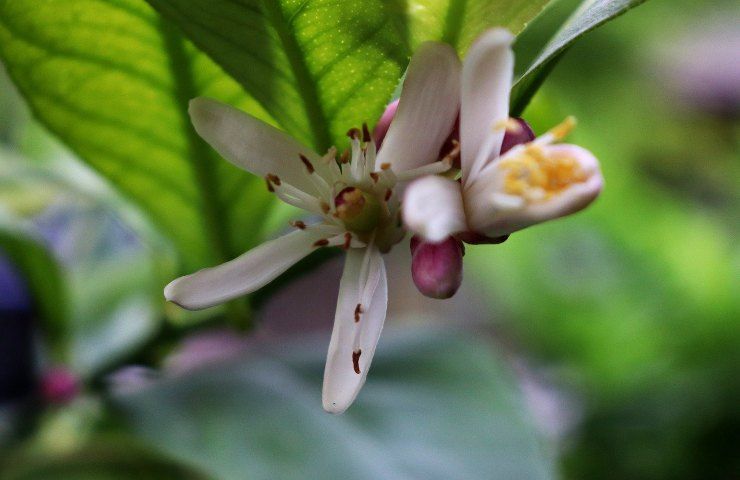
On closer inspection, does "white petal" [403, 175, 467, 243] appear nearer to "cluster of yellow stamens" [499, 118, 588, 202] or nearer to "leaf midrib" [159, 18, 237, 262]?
"cluster of yellow stamens" [499, 118, 588, 202]

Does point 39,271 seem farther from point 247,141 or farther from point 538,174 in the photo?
point 538,174

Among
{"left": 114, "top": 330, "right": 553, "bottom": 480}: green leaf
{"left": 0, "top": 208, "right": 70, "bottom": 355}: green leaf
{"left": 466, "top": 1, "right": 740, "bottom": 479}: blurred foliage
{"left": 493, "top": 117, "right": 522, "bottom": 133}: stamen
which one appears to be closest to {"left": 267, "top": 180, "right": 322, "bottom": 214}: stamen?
{"left": 493, "top": 117, "right": 522, "bottom": 133}: stamen

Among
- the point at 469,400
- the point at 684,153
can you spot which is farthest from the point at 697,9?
the point at 469,400

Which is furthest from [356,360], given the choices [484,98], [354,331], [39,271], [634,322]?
[634,322]

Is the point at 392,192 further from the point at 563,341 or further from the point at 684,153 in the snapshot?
the point at 684,153

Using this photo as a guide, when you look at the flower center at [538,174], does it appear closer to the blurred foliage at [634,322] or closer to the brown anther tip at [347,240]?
the brown anther tip at [347,240]

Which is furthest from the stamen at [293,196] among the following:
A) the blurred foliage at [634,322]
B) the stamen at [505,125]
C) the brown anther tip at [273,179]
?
the blurred foliage at [634,322]
